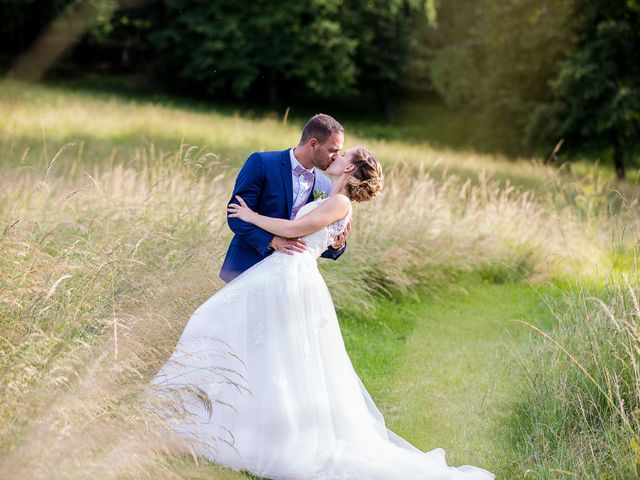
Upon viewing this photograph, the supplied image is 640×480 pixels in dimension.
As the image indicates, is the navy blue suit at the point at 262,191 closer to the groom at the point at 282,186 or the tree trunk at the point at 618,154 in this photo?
the groom at the point at 282,186

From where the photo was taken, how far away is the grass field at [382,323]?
133 inches

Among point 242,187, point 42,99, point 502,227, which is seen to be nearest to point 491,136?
point 42,99

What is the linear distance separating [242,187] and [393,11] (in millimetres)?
31263

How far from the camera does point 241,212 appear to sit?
173 inches

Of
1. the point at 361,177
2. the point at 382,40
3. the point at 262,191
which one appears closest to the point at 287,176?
the point at 262,191

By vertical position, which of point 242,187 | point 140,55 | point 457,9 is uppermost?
point 457,9

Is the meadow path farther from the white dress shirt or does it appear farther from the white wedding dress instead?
the white dress shirt

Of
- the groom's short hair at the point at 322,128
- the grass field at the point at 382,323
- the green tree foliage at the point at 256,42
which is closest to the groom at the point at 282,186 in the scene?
the groom's short hair at the point at 322,128

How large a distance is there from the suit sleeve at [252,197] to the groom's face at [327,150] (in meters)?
0.34

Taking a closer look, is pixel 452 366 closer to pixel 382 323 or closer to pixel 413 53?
pixel 382 323

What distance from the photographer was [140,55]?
40281 mm

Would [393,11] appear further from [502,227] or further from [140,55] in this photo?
[502,227]

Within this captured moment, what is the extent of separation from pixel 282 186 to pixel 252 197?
0.19m

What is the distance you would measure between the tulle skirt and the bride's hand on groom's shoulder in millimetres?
272
